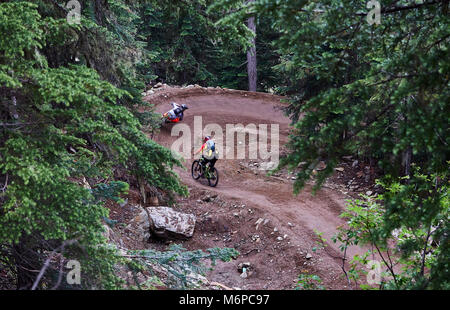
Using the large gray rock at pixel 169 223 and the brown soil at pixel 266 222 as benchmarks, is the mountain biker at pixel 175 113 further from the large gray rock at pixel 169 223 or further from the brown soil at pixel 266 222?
the large gray rock at pixel 169 223

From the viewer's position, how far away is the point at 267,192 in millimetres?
16094

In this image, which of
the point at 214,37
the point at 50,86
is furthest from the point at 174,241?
the point at 50,86

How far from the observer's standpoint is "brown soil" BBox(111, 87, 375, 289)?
37.1 ft

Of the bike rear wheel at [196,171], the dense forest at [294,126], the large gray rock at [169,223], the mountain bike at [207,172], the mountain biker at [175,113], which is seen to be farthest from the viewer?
the mountain biker at [175,113]

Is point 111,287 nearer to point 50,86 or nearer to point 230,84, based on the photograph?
point 50,86

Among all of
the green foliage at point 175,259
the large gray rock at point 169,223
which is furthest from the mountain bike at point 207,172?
the green foliage at point 175,259

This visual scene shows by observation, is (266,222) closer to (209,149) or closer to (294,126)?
(209,149)

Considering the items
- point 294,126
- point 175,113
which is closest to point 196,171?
point 175,113

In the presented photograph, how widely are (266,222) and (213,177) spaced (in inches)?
153

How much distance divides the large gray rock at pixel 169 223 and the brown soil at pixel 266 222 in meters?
0.37

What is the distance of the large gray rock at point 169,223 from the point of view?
12714mm

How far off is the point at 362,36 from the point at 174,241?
9.53 m

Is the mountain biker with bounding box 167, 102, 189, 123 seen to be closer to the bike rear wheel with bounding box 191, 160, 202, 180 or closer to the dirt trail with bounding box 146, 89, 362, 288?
the dirt trail with bounding box 146, 89, 362, 288
